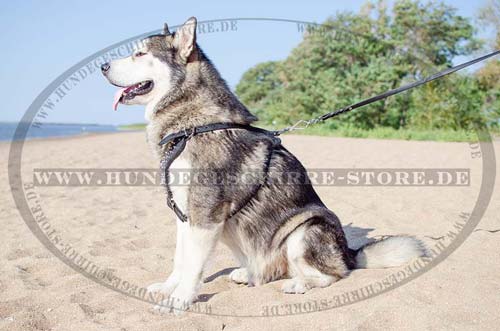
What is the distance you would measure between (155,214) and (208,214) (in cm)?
335

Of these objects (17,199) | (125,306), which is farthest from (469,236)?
(17,199)

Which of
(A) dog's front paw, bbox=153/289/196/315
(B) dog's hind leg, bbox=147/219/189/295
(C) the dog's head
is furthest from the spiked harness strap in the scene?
(A) dog's front paw, bbox=153/289/196/315

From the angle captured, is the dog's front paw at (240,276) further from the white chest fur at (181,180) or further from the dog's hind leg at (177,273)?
→ the white chest fur at (181,180)

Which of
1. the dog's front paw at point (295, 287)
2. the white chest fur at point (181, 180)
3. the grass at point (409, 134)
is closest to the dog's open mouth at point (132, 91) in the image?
A: the white chest fur at point (181, 180)

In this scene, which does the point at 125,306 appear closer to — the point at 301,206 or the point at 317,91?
the point at 301,206

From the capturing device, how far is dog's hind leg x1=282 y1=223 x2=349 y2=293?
11.1 feet

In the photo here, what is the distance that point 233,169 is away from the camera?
3.29 meters

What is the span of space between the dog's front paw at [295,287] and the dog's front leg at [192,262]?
677mm

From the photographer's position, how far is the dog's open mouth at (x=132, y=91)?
352 cm

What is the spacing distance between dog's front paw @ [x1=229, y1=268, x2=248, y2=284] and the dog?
6.1 inches

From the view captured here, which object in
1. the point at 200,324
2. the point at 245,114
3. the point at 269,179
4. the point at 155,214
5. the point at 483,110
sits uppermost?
the point at 483,110

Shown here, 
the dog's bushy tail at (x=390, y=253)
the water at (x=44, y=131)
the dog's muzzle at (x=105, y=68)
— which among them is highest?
the water at (x=44, y=131)

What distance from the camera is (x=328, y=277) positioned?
345cm

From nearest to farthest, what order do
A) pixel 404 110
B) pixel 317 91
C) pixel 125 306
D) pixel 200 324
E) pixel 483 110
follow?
1. pixel 200 324
2. pixel 125 306
3. pixel 483 110
4. pixel 404 110
5. pixel 317 91
